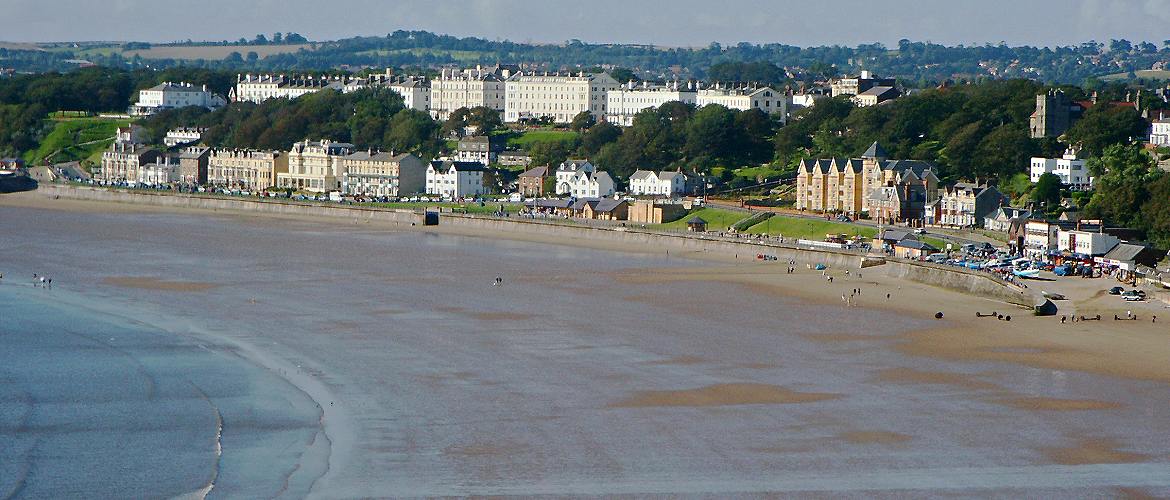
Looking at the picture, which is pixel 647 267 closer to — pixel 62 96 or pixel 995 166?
pixel 995 166

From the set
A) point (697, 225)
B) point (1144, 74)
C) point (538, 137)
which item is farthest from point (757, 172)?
point (1144, 74)

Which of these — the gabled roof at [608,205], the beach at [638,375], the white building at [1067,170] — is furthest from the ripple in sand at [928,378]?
the gabled roof at [608,205]

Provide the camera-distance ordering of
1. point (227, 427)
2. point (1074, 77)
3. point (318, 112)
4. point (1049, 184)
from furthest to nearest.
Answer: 1. point (1074, 77)
2. point (318, 112)
3. point (1049, 184)
4. point (227, 427)

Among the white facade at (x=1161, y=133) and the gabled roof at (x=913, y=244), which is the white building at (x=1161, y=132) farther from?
the gabled roof at (x=913, y=244)

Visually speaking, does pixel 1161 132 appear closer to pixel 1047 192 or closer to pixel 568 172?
pixel 1047 192

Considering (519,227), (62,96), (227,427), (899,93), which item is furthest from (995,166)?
(62,96)

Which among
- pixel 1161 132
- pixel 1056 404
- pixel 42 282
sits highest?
pixel 1161 132
